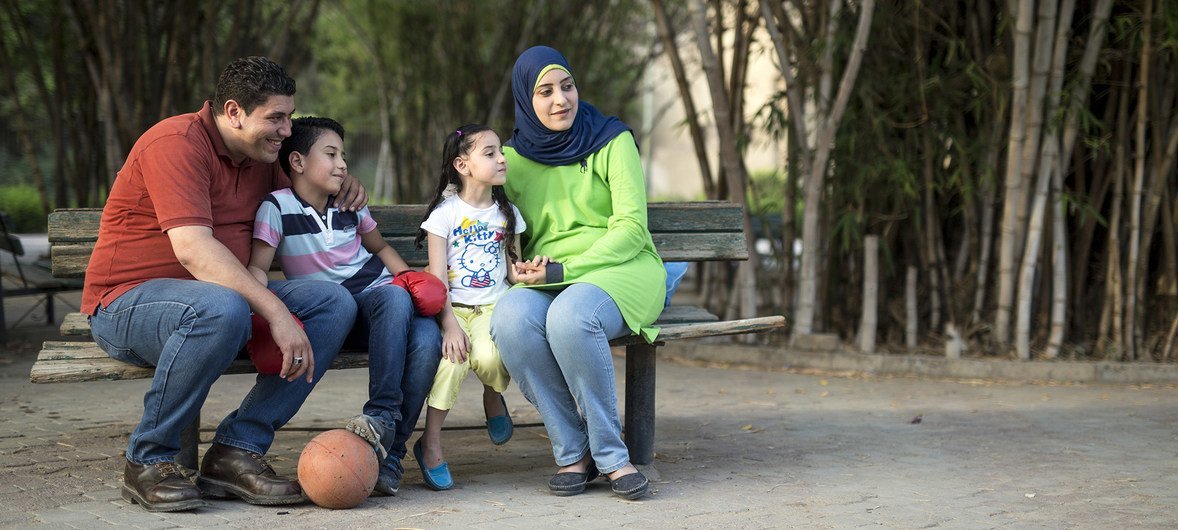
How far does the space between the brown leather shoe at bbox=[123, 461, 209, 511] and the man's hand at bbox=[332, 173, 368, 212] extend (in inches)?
37.9

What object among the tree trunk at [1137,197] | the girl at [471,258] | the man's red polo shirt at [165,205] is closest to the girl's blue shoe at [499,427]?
the girl at [471,258]

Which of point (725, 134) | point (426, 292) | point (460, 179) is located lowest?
point (426, 292)

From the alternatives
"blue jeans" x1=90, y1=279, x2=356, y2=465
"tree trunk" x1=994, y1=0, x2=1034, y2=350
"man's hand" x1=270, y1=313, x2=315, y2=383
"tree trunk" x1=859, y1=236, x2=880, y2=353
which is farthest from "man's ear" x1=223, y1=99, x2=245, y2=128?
"tree trunk" x1=994, y1=0, x2=1034, y2=350

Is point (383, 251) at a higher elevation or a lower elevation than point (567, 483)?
higher

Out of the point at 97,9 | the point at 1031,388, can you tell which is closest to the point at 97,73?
the point at 97,9

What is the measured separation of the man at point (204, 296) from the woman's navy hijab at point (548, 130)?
79cm

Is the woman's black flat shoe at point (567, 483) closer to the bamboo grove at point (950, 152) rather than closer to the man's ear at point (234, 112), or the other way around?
the man's ear at point (234, 112)

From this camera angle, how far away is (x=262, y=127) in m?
3.63

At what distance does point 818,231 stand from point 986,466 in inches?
112

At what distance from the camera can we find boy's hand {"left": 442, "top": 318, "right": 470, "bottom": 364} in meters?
3.79

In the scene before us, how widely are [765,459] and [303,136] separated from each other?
6.43ft

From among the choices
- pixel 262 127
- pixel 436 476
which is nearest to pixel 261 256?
pixel 262 127

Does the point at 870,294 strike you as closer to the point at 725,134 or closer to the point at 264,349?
the point at 725,134

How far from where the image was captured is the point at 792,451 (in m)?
4.59
